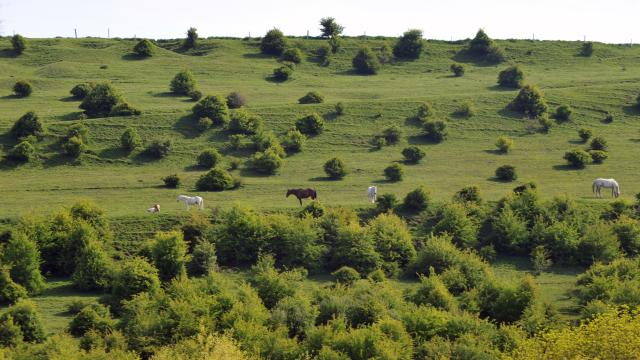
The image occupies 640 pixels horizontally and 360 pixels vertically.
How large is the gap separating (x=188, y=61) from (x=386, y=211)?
60.6 meters

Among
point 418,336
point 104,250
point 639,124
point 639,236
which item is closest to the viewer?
point 418,336

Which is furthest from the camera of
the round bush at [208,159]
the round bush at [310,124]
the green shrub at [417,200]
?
the round bush at [310,124]

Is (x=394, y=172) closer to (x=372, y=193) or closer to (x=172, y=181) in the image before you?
(x=372, y=193)

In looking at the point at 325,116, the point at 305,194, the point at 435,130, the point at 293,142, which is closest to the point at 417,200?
the point at 305,194

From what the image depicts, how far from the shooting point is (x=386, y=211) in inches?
2542

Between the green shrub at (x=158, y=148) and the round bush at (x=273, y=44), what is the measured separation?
47.6 m

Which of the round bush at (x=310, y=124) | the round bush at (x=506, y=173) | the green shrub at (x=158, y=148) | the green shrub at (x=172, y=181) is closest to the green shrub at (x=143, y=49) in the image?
the round bush at (x=310, y=124)

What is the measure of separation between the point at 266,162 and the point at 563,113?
127ft

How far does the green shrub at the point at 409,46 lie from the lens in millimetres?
125500

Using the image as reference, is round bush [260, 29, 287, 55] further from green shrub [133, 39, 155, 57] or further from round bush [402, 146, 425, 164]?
round bush [402, 146, 425, 164]

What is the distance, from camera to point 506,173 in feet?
246

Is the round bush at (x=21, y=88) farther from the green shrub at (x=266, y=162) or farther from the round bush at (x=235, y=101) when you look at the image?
the green shrub at (x=266, y=162)

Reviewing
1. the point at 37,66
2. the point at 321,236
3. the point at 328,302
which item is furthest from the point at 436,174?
the point at 37,66

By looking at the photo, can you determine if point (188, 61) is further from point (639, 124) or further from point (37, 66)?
point (639, 124)
